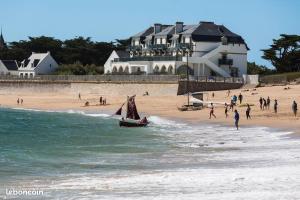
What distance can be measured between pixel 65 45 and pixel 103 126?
82410 mm

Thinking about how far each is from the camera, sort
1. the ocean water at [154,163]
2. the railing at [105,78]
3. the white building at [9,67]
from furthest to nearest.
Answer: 1. the white building at [9,67]
2. the railing at [105,78]
3. the ocean water at [154,163]

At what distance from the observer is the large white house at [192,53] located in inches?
3467

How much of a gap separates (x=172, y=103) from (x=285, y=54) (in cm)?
2821

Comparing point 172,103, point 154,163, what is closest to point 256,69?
point 172,103

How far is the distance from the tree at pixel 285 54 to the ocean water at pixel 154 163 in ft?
151

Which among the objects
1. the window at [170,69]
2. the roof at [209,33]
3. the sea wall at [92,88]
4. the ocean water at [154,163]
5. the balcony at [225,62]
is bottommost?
the ocean water at [154,163]

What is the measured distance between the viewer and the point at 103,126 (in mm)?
51719

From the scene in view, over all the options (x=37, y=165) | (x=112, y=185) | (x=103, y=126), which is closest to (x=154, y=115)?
(x=103, y=126)

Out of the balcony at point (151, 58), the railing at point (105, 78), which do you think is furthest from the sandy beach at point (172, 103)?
the balcony at point (151, 58)

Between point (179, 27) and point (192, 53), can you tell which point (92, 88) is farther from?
point (179, 27)

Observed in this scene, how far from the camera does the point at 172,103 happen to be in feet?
227

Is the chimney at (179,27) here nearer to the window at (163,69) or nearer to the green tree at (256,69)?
the window at (163,69)

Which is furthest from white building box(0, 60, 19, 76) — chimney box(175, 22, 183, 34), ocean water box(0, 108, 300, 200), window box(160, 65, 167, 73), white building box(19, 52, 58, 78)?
ocean water box(0, 108, 300, 200)

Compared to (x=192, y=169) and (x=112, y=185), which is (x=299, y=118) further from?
(x=112, y=185)
